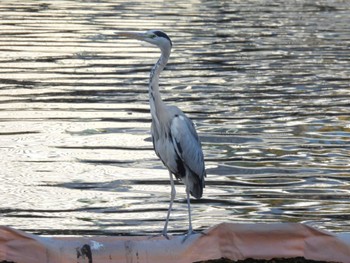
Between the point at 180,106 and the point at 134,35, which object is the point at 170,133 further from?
the point at 180,106

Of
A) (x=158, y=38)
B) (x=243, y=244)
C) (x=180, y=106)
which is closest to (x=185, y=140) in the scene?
(x=158, y=38)

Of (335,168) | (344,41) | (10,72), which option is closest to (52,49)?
(10,72)

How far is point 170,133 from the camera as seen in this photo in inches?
311

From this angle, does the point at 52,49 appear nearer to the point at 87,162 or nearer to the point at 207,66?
the point at 207,66

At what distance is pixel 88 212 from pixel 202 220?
0.95 meters

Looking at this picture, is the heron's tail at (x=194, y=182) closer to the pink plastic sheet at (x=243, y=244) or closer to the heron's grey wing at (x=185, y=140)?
the heron's grey wing at (x=185, y=140)

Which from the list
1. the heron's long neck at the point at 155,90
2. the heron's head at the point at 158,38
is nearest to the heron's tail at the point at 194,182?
the heron's long neck at the point at 155,90

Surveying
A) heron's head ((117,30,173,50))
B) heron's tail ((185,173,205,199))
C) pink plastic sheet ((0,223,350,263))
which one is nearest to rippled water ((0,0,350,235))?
heron's tail ((185,173,205,199))

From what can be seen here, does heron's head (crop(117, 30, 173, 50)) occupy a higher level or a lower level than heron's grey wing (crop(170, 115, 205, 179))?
higher

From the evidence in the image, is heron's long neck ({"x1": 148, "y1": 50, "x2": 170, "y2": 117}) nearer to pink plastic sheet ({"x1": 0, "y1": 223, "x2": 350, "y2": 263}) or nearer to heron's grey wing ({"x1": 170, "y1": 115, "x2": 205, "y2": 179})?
heron's grey wing ({"x1": 170, "y1": 115, "x2": 205, "y2": 179})

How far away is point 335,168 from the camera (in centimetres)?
1077

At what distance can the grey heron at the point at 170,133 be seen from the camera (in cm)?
786

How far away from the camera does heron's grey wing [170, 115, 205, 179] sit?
7.85m

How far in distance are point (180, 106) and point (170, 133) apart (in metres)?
6.29
